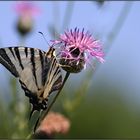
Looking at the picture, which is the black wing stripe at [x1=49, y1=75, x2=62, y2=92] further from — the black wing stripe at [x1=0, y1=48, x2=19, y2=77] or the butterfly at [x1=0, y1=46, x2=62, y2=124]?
the black wing stripe at [x1=0, y1=48, x2=19, y2=77]

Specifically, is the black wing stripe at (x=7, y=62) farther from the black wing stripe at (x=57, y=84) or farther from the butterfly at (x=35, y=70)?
the black wing stripe at (x=57, y=84)

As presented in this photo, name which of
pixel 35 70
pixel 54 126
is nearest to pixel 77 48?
pixel 35 70

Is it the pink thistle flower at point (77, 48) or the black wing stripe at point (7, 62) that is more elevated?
the pink thistle flower at point (77, 48)

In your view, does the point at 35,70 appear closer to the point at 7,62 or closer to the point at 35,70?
the point at 35,70

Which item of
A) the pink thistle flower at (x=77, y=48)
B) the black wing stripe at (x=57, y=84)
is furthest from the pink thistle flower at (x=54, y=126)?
the black wing stripe at (x=57, y=84)

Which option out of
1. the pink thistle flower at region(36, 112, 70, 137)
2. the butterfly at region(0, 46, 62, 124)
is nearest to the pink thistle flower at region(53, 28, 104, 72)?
the butterfly at region(0, 46, 62, 124)

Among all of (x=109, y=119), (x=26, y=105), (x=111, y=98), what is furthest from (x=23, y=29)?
(x=111, y=98)

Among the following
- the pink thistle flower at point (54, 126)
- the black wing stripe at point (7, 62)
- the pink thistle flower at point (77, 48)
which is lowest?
the pink thistle flower at point (54, 126)
